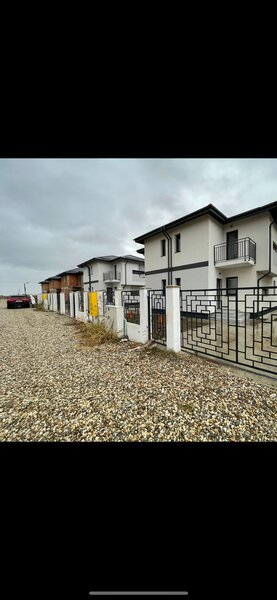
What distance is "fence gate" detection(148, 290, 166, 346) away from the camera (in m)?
4.84

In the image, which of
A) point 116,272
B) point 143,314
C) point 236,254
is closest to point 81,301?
point 143,314

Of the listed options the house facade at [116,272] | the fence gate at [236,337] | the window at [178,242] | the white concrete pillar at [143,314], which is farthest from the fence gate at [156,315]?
the house facade at [116,272]

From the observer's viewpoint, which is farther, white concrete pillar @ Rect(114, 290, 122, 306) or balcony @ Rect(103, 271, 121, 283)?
balcony @ Rect(103, 271, 121, 283)

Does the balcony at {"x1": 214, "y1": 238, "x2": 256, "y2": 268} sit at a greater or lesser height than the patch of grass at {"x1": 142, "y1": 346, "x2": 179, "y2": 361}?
greater

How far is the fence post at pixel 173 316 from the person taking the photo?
3.99 metres

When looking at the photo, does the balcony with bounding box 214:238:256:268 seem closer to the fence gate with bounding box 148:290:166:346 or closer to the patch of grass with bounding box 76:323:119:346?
the fence gate with bounding box 148:290:166:346

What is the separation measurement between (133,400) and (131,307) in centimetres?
327

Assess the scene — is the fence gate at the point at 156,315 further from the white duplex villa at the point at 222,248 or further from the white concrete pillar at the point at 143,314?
the white duplex villa at the point at 222,248

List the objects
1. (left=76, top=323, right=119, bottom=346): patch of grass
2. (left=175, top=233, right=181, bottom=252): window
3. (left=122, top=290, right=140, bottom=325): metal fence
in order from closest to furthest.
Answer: (left=76, top=323, right=119, bottom=346): patch of grass, (left=122, top=290, right=140, bottom=325): metal fence, (left=175, top=233, right=181, bottom=252): window

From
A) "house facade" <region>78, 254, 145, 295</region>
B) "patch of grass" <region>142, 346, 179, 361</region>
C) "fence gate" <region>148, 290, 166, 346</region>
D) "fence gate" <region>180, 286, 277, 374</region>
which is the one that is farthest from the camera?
"house facade" <region>78, 254, 145, 295</region>

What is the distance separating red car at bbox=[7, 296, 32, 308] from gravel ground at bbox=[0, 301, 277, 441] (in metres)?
13.4

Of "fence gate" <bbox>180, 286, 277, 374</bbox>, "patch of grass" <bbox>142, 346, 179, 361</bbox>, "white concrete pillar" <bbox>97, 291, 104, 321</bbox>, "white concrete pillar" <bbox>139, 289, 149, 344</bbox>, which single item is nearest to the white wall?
"fence gate" <bbox>180, 286, 277, 374</bbox>

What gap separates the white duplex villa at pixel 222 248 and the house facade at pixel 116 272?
8797 mm
